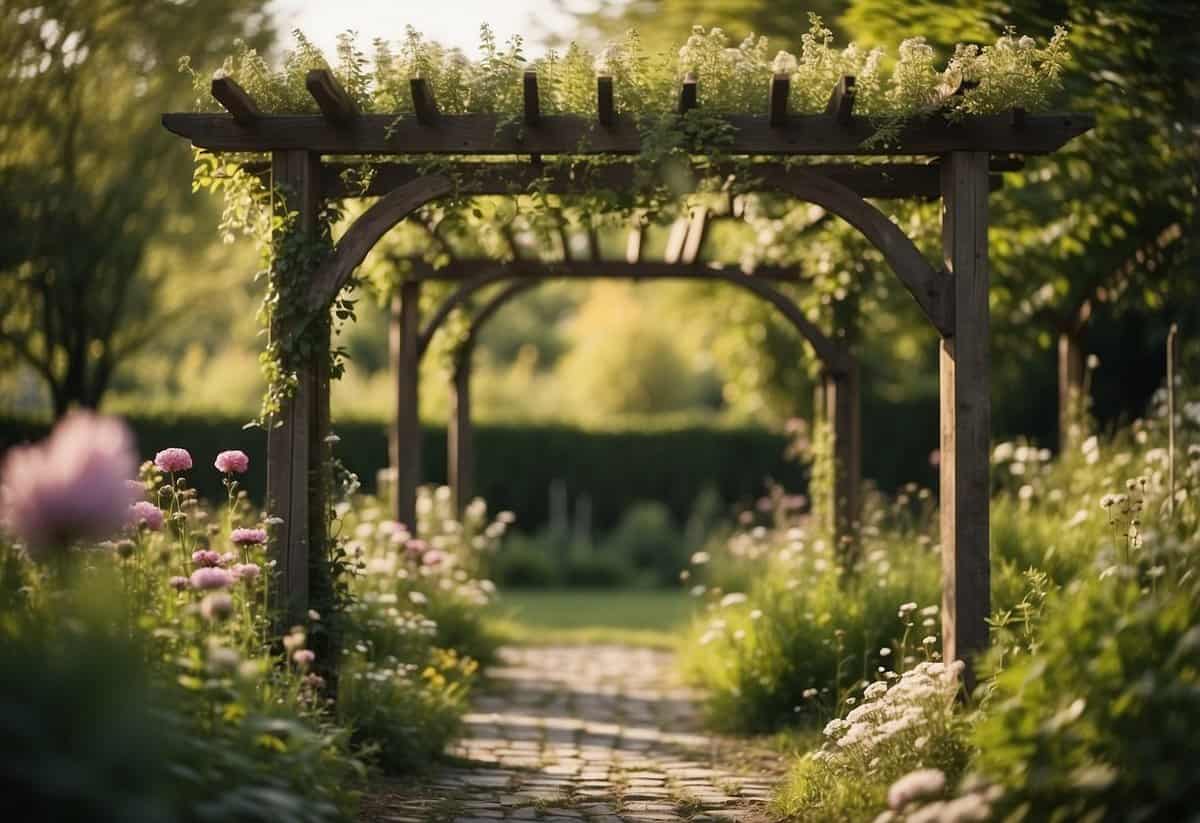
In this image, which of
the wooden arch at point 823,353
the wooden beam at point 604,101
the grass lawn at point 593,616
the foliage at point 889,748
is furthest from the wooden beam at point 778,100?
the grass lawn at point 593,616

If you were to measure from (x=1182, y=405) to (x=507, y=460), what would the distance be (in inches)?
378

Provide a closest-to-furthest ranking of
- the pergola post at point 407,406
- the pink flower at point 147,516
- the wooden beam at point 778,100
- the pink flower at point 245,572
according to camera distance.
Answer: the pink flower at point 147,516 → the pink flower at point 245,572 → the wooden beam at point 778,100 → the pergola post at point 407,406

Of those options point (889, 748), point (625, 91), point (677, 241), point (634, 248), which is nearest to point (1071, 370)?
point (677, 241)

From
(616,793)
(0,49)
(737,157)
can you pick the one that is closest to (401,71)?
(737,157)

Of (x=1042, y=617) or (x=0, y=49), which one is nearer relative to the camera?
(x=1042, y=617)

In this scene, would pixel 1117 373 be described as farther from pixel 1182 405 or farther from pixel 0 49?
pixel 0 49

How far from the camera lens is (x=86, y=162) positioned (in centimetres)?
1355

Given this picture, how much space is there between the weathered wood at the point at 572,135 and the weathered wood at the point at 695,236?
232 cm

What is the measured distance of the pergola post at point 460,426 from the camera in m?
10.2

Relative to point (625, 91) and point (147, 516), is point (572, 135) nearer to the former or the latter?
point (625, 91)

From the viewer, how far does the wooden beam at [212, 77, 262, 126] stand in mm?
5172

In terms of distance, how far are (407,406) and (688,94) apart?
4.16 meters

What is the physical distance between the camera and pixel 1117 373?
15.5 m

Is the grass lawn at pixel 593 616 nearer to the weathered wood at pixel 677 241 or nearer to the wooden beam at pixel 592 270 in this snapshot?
the wooden beam at pixel 592 270
